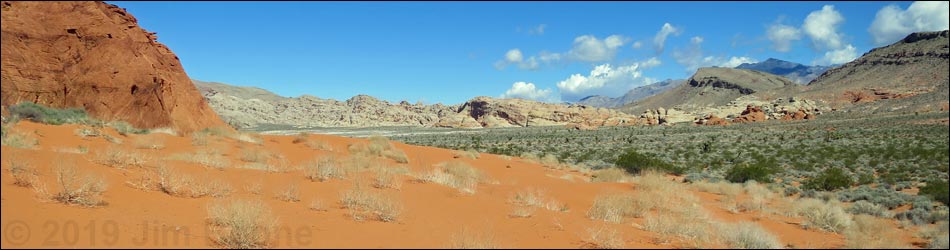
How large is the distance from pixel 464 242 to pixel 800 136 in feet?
110

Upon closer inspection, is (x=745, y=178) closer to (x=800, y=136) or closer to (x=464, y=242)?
(x=800, y=136)

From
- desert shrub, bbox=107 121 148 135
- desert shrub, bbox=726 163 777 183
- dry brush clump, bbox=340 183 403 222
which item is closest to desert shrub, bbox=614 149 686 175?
desert shrub, bbox=726 163 777 183

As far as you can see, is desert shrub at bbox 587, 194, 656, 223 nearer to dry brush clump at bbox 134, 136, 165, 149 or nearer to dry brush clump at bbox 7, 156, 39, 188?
dry brush clump at bbox 7, 156, 39, 188

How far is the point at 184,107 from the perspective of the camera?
70.9 ft

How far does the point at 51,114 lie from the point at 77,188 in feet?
24.1

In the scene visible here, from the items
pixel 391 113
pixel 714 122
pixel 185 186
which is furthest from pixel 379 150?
pixel 391 113

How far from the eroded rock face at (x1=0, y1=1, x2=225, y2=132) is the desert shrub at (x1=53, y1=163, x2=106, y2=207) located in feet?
3.94

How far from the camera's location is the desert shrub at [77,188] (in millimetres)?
6285

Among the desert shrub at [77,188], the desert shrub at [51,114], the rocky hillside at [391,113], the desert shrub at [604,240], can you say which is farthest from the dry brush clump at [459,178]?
the rocky hillside at [391,113]

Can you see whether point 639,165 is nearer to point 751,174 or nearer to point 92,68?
point 751,174

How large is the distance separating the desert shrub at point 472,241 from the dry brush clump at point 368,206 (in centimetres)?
167

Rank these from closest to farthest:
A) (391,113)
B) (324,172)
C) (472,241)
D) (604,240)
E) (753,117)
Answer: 1. (472,241)
2. (604,240)
3. (324,172)
4. (753,117)
5. (391,113)

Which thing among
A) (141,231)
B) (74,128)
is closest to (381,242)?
(141,231)

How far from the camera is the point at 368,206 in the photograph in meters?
7.98
